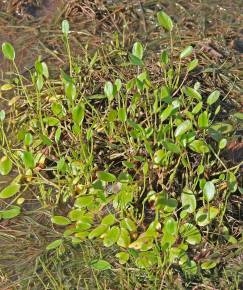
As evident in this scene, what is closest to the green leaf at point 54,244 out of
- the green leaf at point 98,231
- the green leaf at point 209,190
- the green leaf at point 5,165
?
the green leaf at point 98,231

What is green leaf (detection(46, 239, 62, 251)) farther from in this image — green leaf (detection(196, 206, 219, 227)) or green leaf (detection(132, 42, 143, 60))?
green leaf (detection(132, 42, 143, 60))

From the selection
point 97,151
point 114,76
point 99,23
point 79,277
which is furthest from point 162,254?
point 99,23

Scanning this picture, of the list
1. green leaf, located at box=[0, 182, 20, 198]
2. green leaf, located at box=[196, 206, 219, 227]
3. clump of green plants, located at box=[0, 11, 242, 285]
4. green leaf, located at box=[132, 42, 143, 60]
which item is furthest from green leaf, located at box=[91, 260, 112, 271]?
green leaf, located at box=[132, 42, 143, 60]

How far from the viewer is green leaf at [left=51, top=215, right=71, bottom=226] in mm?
2418

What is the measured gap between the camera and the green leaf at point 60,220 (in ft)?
7.93

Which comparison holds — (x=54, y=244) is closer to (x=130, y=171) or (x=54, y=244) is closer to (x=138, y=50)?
(x=130, y=171)

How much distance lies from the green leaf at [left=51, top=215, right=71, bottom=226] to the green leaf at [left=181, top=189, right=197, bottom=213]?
0.41 meters

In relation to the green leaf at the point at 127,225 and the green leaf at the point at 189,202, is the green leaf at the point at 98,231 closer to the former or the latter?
the green leaf at the point at 127,225

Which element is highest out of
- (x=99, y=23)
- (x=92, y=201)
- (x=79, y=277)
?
(x=99, y=23)

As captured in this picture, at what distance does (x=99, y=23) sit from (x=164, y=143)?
4.08ft

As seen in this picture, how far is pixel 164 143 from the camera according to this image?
227cm

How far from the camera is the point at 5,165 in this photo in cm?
257

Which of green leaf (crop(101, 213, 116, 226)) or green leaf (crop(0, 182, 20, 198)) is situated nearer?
green leaf (crop(101, 213, 116, 226))

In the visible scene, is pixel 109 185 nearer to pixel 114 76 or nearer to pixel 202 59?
pixel 114 76
